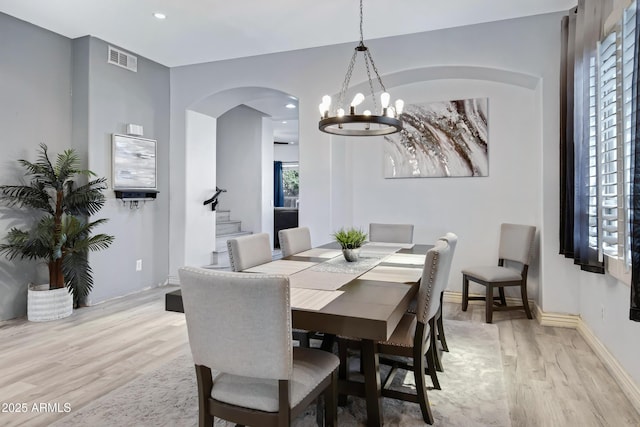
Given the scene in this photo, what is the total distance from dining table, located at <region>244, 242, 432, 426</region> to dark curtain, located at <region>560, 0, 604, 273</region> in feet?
4.00

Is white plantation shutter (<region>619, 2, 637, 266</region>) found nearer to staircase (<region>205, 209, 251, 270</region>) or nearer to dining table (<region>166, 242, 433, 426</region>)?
dining table (<region>166, 242, 433, 426</region>)

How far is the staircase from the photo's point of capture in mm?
5875

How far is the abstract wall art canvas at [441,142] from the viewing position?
438cm

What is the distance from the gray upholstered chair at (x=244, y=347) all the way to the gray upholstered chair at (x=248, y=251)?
3.51 feet

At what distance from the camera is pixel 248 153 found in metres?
7.45

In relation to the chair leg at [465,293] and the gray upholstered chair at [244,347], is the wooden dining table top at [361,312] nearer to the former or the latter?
the gray upholstered chair at [244,347]

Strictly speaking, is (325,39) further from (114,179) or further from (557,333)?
(557,333)

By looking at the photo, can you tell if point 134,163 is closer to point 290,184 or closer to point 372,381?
point 372,381

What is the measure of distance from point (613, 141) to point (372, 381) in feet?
7.30

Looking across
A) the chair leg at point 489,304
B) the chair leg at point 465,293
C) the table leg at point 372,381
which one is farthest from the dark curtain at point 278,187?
the table leg at point 372,381

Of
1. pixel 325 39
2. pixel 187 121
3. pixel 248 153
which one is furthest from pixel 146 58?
pixel 248 153

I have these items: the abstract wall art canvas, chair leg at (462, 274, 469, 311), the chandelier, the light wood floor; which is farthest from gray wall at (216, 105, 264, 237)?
chair leg at (462, 274, 469, 311)

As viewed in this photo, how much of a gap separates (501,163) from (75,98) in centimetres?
467

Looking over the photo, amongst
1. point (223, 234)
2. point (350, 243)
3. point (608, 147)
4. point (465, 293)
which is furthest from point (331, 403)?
point (223, 234)
